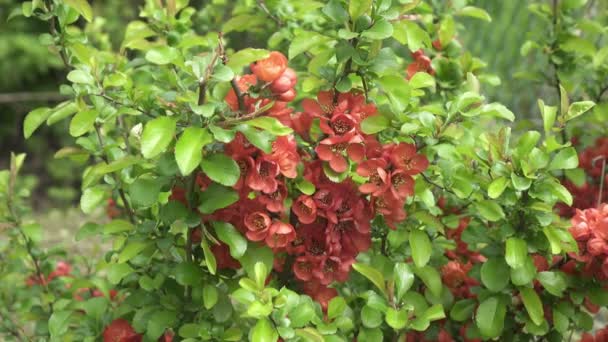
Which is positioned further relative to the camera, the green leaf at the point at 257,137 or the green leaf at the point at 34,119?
the green leaf at the point at 34,119

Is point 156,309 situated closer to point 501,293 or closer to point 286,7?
point 501,293

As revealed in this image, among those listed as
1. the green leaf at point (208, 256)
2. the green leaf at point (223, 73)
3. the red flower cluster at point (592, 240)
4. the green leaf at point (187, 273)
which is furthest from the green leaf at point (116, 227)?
the red flower cluster at point (592, 240)

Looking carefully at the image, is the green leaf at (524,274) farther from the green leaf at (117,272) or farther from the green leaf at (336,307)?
the green leaf at (117,272)

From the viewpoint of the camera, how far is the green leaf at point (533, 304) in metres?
1.49

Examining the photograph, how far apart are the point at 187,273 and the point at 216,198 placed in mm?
185

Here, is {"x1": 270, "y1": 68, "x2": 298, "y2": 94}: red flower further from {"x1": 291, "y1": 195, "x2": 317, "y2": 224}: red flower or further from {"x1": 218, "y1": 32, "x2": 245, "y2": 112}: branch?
{"x1": 291, "y1": 195, "x2": 317, "y2": 224}: red flower

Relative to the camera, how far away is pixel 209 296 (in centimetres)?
141

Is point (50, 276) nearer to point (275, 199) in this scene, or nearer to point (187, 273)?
point (187, 273)

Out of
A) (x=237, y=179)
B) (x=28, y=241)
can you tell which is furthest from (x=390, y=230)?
(x=28, y=241)

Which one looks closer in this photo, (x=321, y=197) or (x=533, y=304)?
(x=321, y=197)

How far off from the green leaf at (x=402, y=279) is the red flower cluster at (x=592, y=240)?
0.34 metres

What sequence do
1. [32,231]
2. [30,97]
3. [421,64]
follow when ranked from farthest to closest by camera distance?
1. [30,97]
2. [32,231]
3. [421,64]

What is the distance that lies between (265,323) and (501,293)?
56 cm

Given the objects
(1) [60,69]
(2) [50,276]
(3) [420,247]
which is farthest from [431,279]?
(1) [60,69]
